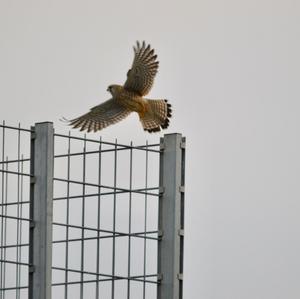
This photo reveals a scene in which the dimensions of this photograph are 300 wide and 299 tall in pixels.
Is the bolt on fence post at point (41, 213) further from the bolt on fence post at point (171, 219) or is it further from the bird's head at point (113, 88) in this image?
the bird's head at point (113, 88)

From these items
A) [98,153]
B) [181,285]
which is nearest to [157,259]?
[181,285]

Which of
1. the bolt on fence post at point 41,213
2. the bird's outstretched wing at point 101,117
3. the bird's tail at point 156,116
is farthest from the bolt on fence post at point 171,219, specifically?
the bolt on fence post at point 41,213

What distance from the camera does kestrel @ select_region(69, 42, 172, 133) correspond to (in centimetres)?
1922

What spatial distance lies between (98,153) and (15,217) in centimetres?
123

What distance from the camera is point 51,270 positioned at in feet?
55.4

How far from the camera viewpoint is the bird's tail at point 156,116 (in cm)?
1914

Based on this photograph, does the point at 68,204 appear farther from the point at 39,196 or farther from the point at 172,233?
the point at 172,233

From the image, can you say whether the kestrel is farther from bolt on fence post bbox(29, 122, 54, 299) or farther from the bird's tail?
bolt on fence post bbox(29, 122, 54, 299)

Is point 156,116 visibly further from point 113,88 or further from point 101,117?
point 101,117

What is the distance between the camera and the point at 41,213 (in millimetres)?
16828

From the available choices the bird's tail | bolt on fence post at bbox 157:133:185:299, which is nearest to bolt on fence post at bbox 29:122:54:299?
bolt on fence post at bbox 157:133:185:299

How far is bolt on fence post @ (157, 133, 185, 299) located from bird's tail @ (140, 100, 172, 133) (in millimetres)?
861

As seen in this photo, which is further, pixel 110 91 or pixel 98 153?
pixel 110 91

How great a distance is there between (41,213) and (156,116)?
279cm
